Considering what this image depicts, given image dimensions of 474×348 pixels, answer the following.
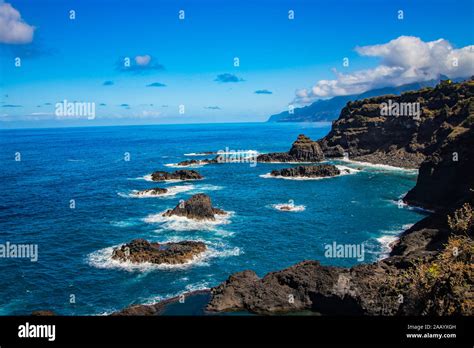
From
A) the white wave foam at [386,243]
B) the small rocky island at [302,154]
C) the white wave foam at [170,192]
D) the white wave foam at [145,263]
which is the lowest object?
the white wave foam at [145,263]

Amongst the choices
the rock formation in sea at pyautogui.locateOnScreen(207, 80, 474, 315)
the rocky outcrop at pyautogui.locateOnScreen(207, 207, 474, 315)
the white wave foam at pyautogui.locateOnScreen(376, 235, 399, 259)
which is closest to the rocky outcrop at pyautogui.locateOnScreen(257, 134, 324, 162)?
the rock formation in sea at pyautogui.locateOnScreen(207, 80, 474, 315)

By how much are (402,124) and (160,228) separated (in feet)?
347

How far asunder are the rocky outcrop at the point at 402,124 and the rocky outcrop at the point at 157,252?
8577 cm

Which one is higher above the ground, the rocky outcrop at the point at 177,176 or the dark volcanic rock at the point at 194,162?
the dark volcanic rock at the point at 194,162

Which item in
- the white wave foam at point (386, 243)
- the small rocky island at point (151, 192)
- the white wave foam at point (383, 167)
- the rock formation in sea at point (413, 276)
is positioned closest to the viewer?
the rock formation in sea at point (413, 276)

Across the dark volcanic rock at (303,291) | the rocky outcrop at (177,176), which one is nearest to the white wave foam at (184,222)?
the dark volcanic rock at (303,291)

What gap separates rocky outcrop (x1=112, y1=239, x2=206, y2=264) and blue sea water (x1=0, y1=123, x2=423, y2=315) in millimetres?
1504

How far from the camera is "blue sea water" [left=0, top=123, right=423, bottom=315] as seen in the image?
141ft

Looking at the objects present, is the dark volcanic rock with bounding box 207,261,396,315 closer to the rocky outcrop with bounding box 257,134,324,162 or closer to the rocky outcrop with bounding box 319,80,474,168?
the rocky outcrop with bounding box 319,80,474,168

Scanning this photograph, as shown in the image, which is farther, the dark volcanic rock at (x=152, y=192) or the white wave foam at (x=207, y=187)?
the white wave foam at (x=207, y=187)

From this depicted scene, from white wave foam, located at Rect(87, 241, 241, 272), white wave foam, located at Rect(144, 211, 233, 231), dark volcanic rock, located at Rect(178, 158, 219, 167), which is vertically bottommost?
white wave foam, located at Rect(87, 241, 241, 272)

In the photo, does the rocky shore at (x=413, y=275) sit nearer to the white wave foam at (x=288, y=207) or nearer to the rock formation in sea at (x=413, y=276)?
the rock formation in sea at (x=413, y=276)

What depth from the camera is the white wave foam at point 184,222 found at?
2515 inches

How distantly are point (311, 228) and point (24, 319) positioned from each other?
184 feet
